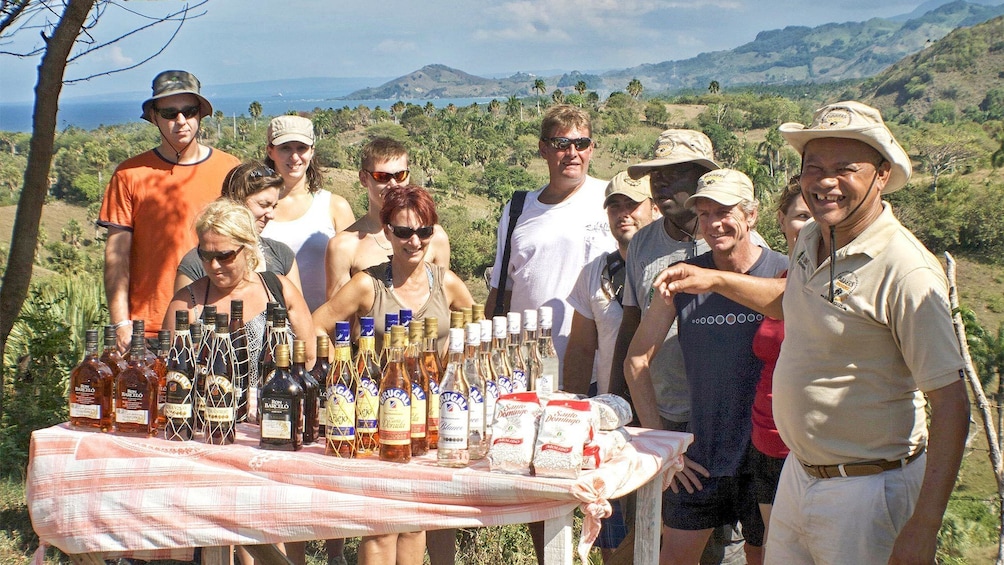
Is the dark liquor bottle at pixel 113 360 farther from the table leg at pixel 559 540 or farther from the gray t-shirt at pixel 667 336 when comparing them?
the gray t-shirt at pixel 667 336

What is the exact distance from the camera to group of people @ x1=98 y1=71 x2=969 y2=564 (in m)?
2.55

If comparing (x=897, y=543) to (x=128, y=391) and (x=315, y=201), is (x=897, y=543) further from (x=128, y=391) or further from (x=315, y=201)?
(x=315, y=201)

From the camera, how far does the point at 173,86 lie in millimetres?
4203

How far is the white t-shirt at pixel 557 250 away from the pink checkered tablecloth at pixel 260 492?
116 centimetres

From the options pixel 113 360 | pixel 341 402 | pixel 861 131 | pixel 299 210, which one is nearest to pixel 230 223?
pixel 113 360

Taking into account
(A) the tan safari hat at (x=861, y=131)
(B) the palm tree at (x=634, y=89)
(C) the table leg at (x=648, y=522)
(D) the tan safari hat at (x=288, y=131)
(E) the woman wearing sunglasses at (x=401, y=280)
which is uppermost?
(B) the palm tree at (x=634, y=89)

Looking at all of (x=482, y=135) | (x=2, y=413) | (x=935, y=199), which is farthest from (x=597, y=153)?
(x=2, y=413)

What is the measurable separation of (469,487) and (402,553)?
3.52ft

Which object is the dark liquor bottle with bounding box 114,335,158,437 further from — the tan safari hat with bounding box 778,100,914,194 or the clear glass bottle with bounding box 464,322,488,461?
the tan safari hat with bounding box 778,100,914,194

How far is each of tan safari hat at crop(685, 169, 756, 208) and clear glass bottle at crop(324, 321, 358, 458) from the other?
139cm

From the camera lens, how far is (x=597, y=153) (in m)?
82.9

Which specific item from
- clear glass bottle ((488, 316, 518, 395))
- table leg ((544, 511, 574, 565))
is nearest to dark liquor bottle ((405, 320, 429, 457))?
clear glass bottle ((488, 316, 518, 395))

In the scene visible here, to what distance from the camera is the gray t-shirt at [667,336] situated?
3.54 meters

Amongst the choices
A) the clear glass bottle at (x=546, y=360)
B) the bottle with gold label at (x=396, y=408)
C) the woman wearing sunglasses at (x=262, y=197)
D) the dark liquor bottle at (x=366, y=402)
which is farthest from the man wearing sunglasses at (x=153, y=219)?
the clear glass bottle at (x=546, y=360)
